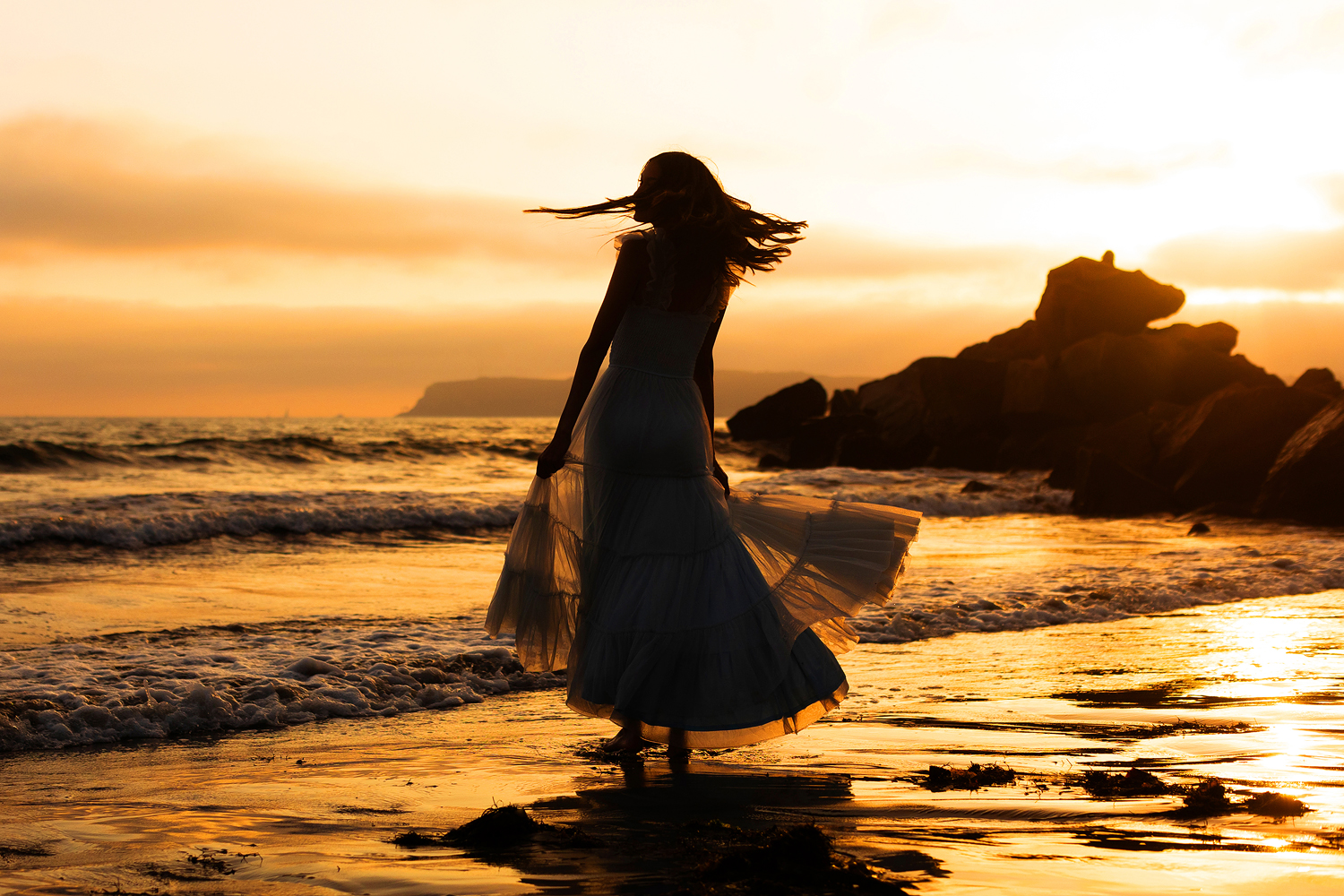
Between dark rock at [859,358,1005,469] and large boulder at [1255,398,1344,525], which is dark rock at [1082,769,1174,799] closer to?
large boulder at [1255,398,1344,525]

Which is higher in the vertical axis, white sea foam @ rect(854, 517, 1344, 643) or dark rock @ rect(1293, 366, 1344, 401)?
dark rock @ rect(1293, 366, 1344, 401)

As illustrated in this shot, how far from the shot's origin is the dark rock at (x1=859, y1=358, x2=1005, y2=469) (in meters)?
32.3

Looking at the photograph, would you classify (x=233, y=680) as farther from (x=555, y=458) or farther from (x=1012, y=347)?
(x=1012, y=347)

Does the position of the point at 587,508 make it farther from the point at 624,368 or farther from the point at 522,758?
the point at 522,758

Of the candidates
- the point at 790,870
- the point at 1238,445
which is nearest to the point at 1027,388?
the point at 1238,445

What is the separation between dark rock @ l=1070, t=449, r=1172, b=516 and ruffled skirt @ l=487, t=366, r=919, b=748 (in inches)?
610

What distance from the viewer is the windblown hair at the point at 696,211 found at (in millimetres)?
3646

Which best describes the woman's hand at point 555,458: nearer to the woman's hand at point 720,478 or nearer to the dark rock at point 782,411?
the woman's hand at point 720,478

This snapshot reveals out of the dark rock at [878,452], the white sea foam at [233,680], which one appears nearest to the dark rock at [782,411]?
the dark rock at [878,452]

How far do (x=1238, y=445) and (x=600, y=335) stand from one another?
18.5 m

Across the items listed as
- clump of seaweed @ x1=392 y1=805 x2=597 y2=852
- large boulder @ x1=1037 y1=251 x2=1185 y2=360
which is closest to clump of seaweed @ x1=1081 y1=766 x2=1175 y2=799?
clump of seaweed @ x1=392 y1=805 x2=597 y2=852

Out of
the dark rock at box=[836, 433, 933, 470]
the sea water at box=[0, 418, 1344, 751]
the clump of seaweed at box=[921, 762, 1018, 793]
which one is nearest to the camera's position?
the clump of seaweed at box=[921, 762, 1018, 793]

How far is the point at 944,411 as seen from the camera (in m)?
33.2

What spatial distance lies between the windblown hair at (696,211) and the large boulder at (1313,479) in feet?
48.2
